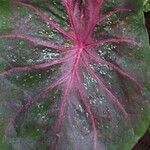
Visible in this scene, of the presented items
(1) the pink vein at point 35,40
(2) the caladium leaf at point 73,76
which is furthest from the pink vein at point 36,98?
(1) the pink vein at point 35,40

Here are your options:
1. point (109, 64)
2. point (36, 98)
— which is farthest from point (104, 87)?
point (36, 98)

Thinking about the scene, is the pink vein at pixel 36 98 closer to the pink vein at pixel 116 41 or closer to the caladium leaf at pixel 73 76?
the caladium leaf at pixel 73 76

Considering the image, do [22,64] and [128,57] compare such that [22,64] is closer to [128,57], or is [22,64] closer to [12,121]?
[12,121]

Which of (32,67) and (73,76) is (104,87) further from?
(32,67)

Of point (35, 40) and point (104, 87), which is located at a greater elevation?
point (35, 40)

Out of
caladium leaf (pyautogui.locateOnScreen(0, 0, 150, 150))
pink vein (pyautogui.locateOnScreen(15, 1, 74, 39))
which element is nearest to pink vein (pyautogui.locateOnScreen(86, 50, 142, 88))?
caladium leaf (pyautogui.locateOnScreen(0, 0, 150, 150))

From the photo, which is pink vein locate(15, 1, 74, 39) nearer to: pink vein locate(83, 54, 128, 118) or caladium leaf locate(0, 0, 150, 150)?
caladium leaf locate(0, 0, 150, 150)

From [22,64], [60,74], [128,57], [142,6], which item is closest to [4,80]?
[22,64]

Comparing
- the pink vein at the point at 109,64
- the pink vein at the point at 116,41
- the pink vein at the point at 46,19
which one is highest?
the pink vein at the point at 46,19

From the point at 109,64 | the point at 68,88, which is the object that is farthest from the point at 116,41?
the point at 68,88
